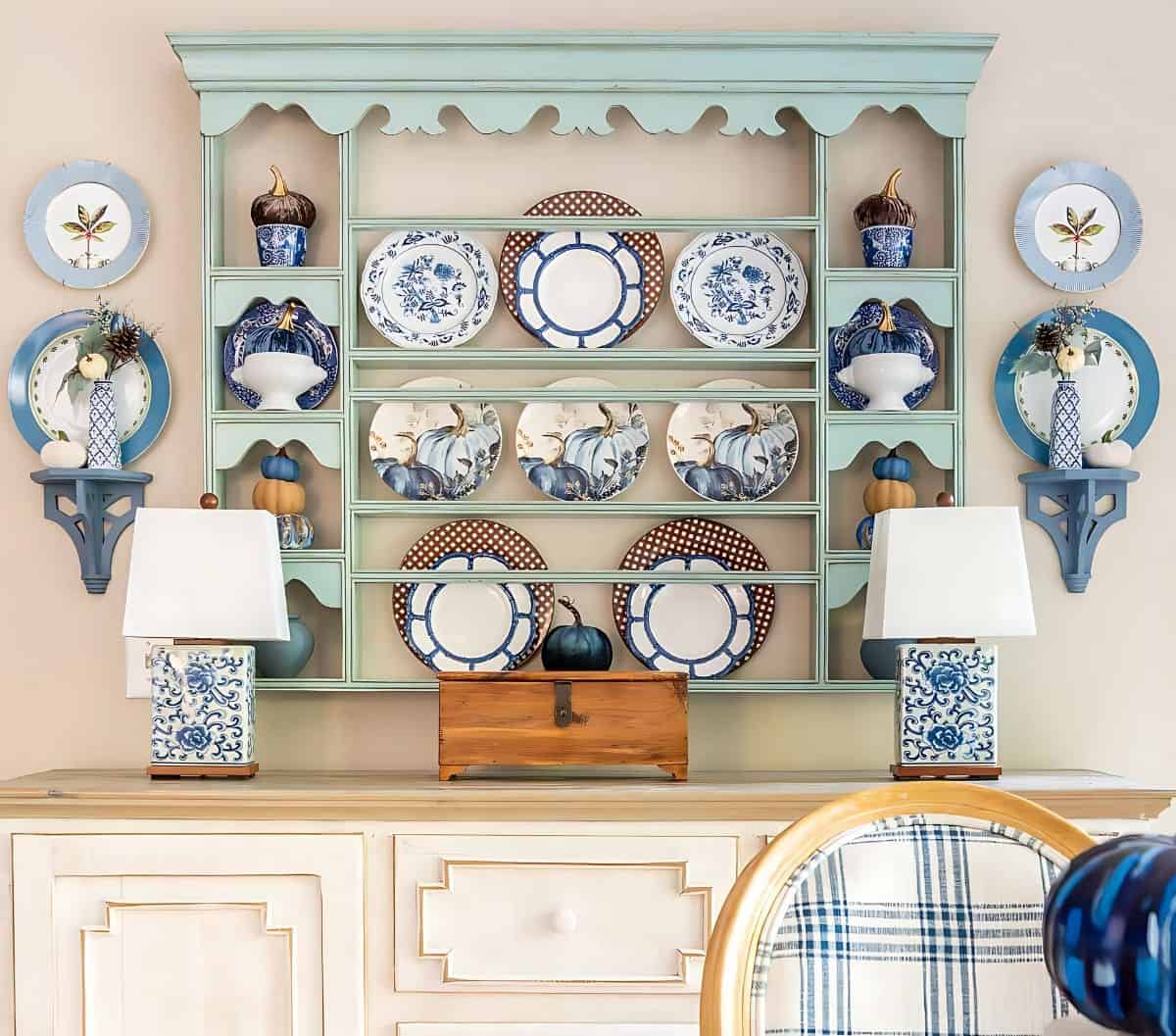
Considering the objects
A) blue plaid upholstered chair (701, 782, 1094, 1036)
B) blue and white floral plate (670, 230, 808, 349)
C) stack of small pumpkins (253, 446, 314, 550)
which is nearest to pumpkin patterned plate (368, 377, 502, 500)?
stack of small pumpkins (253, 446, 314, 550)

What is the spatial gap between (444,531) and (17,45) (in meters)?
1.28

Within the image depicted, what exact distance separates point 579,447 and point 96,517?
934 millimetres

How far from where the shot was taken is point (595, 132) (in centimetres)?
Result: 233

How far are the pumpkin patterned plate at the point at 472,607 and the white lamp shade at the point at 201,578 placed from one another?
0.35 meters

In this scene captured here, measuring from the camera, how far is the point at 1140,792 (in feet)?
6.21

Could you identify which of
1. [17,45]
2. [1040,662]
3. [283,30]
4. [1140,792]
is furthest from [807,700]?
[17,45]

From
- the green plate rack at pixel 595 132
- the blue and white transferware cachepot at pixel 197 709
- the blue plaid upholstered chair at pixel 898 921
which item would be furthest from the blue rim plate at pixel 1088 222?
the blue and white transferware cachepot at pixel 197 709

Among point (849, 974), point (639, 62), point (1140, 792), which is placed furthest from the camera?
point (639, 62)

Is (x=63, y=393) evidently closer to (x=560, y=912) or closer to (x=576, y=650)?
(x=576, y=650)

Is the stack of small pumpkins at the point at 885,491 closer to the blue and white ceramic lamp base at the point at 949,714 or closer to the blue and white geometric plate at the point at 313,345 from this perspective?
the blue and white ceramic lamp base at the point at 949,714

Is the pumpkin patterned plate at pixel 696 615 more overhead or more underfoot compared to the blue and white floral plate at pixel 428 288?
more underfoot

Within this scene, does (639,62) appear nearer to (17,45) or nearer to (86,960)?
(17,45)

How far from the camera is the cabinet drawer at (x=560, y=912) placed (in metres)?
1.90

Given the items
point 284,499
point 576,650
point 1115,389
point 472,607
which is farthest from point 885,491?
point 284,499
